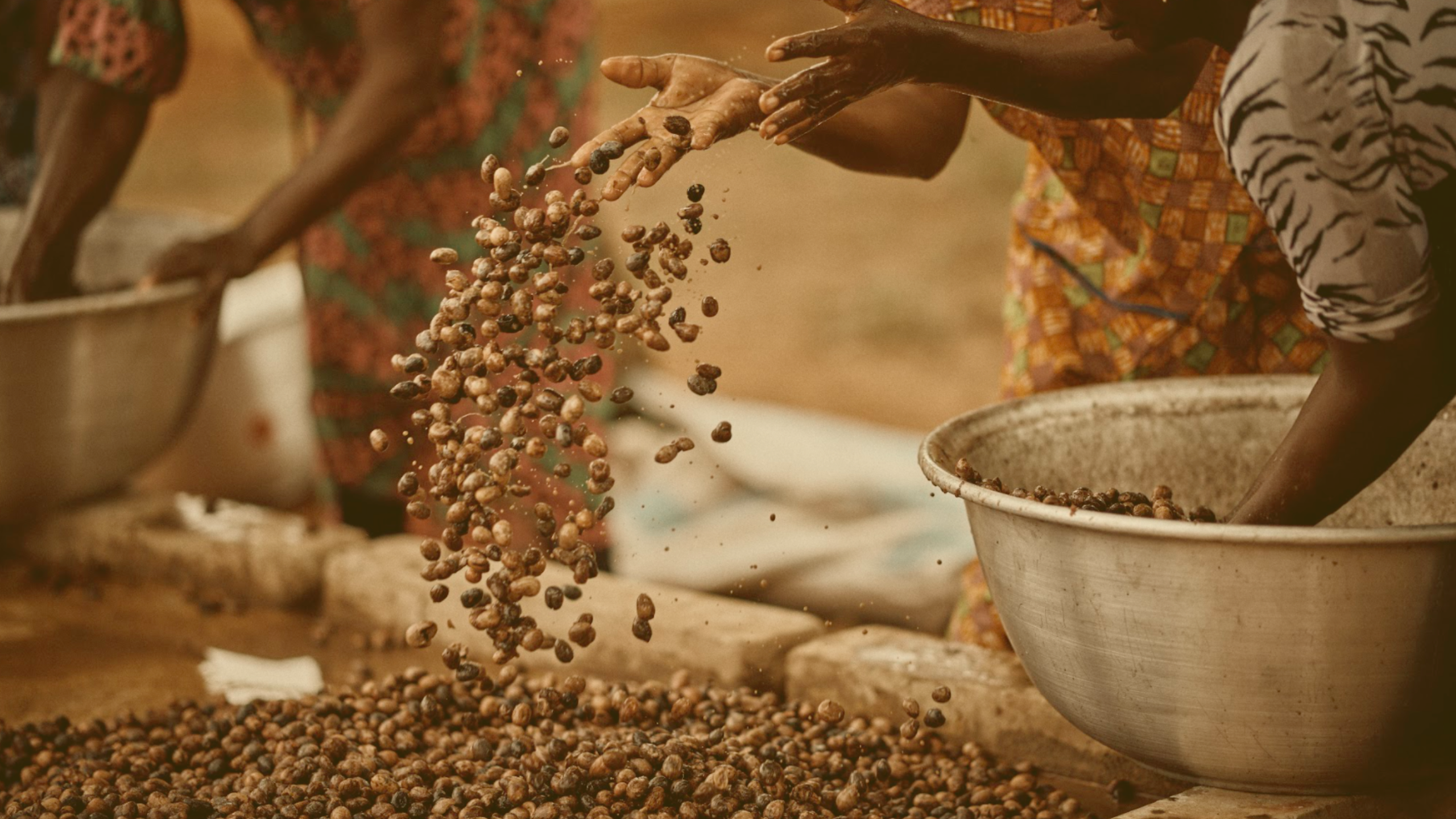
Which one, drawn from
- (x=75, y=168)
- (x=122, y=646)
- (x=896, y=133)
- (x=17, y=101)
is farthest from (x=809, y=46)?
(x=17, y=101)

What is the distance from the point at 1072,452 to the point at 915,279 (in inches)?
257

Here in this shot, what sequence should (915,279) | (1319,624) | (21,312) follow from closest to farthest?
(1319,624), (21,312), (915,279)

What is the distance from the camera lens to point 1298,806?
5.20ft

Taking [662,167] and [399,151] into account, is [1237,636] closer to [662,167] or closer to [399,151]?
[662,167]

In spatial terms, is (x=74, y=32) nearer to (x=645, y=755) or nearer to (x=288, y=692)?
(x=288, y=692)

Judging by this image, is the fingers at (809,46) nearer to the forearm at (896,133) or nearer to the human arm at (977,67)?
the human arm at (977,67)

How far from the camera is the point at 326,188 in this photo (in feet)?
9.26

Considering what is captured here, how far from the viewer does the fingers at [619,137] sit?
1.70 meters

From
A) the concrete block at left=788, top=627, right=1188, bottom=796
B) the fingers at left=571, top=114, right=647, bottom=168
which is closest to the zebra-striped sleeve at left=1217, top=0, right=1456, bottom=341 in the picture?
the fingers at left=571, top=114, right=647, bottom=168

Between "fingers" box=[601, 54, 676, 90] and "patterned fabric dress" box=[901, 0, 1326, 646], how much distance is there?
0.41m

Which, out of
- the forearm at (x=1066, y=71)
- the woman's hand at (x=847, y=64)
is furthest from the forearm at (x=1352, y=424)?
the woman's hand at (x=847, y=64)

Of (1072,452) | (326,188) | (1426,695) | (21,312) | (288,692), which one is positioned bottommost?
(288,692)

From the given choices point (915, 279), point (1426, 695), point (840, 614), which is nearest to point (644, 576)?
point (840, 614)

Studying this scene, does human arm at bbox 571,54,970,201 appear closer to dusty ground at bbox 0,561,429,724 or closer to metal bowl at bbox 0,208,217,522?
dusty ground at bbox 0,561,429,724
